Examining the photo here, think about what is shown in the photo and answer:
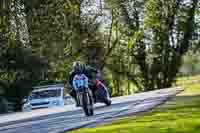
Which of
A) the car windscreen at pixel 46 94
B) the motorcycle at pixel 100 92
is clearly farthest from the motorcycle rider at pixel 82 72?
the car windscreen at pixel 46 94

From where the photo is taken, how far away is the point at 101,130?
587 inches

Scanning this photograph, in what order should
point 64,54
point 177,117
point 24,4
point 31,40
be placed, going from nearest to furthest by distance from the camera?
point 177,117 → point 24,4 → point 31,40 → point 64,54

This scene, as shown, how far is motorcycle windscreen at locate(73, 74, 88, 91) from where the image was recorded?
67.6 ft

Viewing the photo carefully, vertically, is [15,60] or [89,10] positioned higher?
[89,10]

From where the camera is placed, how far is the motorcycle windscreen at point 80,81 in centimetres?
2059

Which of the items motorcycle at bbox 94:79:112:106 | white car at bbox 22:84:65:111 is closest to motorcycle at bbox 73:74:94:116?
motorcycle at bbox 94:79:112:106

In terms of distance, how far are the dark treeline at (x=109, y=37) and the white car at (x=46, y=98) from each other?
10.8 m

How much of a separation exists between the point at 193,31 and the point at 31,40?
20163 mm

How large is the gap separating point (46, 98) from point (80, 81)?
15.0 m

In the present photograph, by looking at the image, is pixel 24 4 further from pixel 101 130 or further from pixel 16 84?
pixel 101 130

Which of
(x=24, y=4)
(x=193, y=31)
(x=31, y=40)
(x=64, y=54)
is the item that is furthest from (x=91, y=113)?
(x=193, y=31)

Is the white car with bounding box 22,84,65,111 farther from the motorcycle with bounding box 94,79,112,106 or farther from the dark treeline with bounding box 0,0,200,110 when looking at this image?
the dark treeline with bounding box 0,0,200,110

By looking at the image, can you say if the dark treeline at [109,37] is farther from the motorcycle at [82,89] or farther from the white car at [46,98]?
the motorcycle at [82,89]

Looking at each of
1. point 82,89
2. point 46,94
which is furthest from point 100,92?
point 46,94
